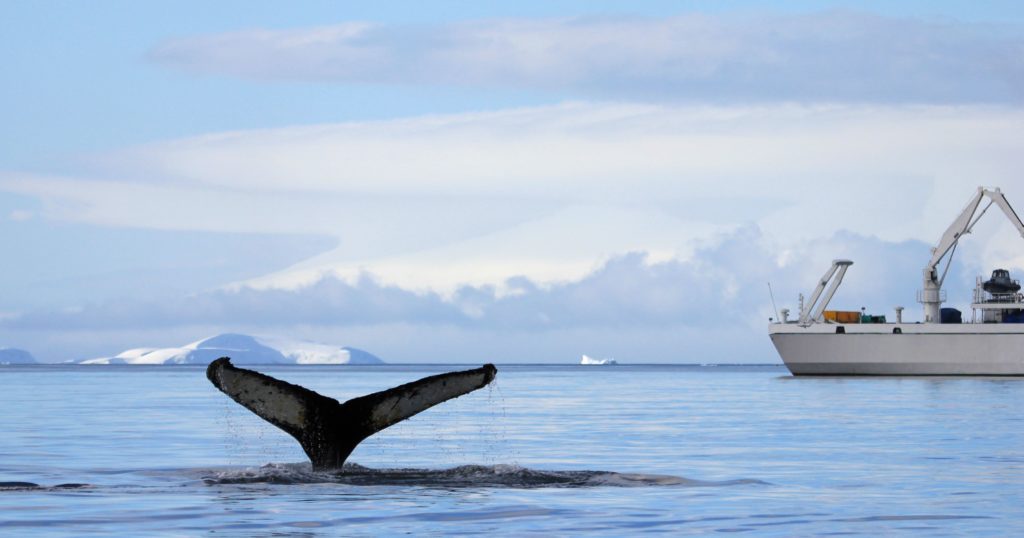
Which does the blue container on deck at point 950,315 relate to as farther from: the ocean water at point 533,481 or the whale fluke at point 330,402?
the whale fluke at point 330,402

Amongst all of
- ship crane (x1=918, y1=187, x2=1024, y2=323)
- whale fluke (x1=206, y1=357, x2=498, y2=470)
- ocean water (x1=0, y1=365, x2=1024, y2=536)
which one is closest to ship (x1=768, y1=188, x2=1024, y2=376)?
ship crane (x1=918, y1=187, x2=1024, y2=323)

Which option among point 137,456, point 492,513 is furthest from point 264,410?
point 137,456

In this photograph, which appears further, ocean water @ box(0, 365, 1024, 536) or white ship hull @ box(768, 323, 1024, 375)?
white ship hull @ box(768, 323, 1024, 375)

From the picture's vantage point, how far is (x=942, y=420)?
5025 cm

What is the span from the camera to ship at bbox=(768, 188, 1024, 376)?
121438mm

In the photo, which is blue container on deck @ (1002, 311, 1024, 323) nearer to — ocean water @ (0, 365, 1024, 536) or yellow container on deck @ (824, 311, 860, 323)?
yellow container on deck @ (824, 311, 860, 323)

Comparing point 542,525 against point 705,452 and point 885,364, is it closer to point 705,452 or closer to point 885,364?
point 705,452

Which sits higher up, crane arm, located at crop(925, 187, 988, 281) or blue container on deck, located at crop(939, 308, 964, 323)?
crane arm, located at crop(925, 187, 988, 281)

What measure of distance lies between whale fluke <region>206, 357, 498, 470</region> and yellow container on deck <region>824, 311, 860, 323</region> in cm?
11052

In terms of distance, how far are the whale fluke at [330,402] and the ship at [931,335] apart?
106121mm

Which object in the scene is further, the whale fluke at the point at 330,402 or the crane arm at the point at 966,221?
the crane arm at the point at 966,221

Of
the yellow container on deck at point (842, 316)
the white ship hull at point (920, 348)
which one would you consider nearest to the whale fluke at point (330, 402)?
the white ship hull at point (920, 348)

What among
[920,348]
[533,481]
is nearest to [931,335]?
[920,348]

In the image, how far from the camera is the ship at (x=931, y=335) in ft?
398
